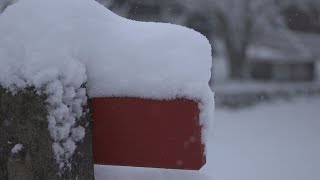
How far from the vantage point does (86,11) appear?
1898mm

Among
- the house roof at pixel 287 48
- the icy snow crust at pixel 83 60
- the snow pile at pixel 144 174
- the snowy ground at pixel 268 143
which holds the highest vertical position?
the house roof at pixel 287 48

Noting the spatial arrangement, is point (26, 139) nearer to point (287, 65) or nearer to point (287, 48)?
point (287, 65)

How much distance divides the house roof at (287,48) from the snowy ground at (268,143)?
11.5 feet

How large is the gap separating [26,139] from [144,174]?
2.18 feet

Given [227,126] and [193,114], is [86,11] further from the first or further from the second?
[227,126]

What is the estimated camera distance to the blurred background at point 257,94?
688cm

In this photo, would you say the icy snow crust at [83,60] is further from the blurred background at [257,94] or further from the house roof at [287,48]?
the house roof at [287,48]

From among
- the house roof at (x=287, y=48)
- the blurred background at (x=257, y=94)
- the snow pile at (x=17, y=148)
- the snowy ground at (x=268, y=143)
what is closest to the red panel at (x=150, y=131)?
the snow pile at (x=17, y=148)

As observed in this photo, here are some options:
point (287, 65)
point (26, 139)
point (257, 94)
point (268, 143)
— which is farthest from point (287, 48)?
point (26, 139)

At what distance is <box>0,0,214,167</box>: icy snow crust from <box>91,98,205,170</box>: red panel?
0.05 meters

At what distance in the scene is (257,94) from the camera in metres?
12.5

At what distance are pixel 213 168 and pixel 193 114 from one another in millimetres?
4842

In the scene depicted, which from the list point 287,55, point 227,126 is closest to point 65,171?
point 227,126

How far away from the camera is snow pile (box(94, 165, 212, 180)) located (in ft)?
6.99
